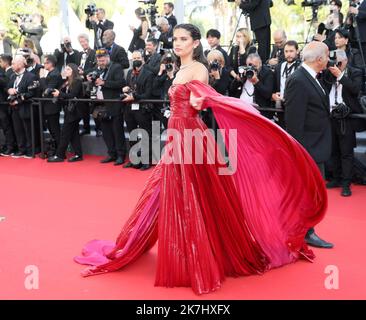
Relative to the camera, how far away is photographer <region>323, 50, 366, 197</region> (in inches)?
222

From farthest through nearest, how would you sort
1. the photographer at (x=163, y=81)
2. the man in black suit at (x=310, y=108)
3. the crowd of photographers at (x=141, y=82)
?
the photographer at (x=163, y=81) → the crowd of photographers at (x=141, y=82) → the man in black suit at (x=310, y=108)

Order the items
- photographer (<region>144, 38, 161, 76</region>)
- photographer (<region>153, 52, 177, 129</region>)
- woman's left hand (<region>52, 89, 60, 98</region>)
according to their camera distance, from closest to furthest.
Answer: photographer (<region>153, 52, 177, 129</region>)
photographer (<region>144, 38, 161, 76</region>)
woman's left hand (<region>52, 89, 60, 98</region>)

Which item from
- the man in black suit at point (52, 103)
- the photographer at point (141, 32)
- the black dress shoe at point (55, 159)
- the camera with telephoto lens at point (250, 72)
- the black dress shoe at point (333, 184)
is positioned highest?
the photographer at point (141, 32)

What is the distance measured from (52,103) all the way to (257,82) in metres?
3.46

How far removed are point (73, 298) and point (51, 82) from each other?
563 centimetres

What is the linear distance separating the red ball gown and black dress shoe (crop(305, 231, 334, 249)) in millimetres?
395

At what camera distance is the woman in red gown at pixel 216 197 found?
328cm

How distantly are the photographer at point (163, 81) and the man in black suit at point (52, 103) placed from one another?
5.91 ft

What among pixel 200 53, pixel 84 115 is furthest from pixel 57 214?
pixel 84 115

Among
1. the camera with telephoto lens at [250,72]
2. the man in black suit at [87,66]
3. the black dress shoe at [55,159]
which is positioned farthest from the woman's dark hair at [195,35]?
the black dress shoe at [55,159]

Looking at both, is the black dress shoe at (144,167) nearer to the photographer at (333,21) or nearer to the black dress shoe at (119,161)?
the black dress shoe at (119,161)

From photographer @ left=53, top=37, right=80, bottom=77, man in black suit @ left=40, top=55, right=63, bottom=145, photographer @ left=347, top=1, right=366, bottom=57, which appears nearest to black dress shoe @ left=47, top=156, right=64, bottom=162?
man in black suit @ left=40, top=55, right=63, bottom=145

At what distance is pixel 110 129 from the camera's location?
309 inches

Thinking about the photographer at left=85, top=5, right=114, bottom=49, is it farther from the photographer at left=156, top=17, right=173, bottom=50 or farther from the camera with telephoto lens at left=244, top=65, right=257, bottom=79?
the camera with telephoto lens at left=244, top=65, right=257, bottom=79
